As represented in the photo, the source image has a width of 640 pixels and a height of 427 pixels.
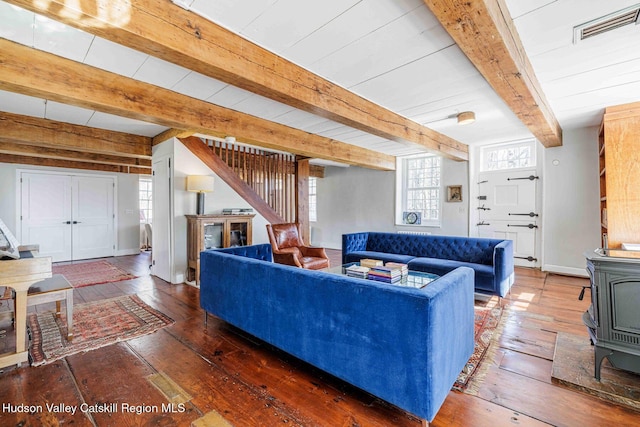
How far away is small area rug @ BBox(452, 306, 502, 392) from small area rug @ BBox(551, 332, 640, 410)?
0.44 metres

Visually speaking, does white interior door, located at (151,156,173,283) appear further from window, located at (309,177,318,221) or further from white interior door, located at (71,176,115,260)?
window, located at (309,177,318,221)

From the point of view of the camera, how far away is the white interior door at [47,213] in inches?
230

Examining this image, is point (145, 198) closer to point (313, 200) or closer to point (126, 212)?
point (126, 212)

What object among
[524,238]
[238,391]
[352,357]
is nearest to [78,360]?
[238,391]

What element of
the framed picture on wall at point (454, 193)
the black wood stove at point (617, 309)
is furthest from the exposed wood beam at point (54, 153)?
the black wood stove at point (617, 309)

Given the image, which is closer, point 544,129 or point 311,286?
point 311,286

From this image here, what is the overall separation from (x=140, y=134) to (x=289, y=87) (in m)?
3.56

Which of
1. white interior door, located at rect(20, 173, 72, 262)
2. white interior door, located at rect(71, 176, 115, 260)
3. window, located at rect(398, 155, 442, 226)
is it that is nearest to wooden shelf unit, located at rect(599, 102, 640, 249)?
window, located at rect(398, 155, 442, 226)

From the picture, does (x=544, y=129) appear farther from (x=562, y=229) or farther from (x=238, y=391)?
(x=238, y=391)

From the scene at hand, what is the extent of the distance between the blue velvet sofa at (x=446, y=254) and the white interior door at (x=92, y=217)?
584cm

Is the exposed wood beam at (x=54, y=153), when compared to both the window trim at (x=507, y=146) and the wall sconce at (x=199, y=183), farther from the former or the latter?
the window trim at (x=507, y=146)

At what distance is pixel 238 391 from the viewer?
70.7 inches

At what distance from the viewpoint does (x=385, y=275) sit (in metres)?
2.41

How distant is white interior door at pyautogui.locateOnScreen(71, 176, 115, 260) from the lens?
6.41m
